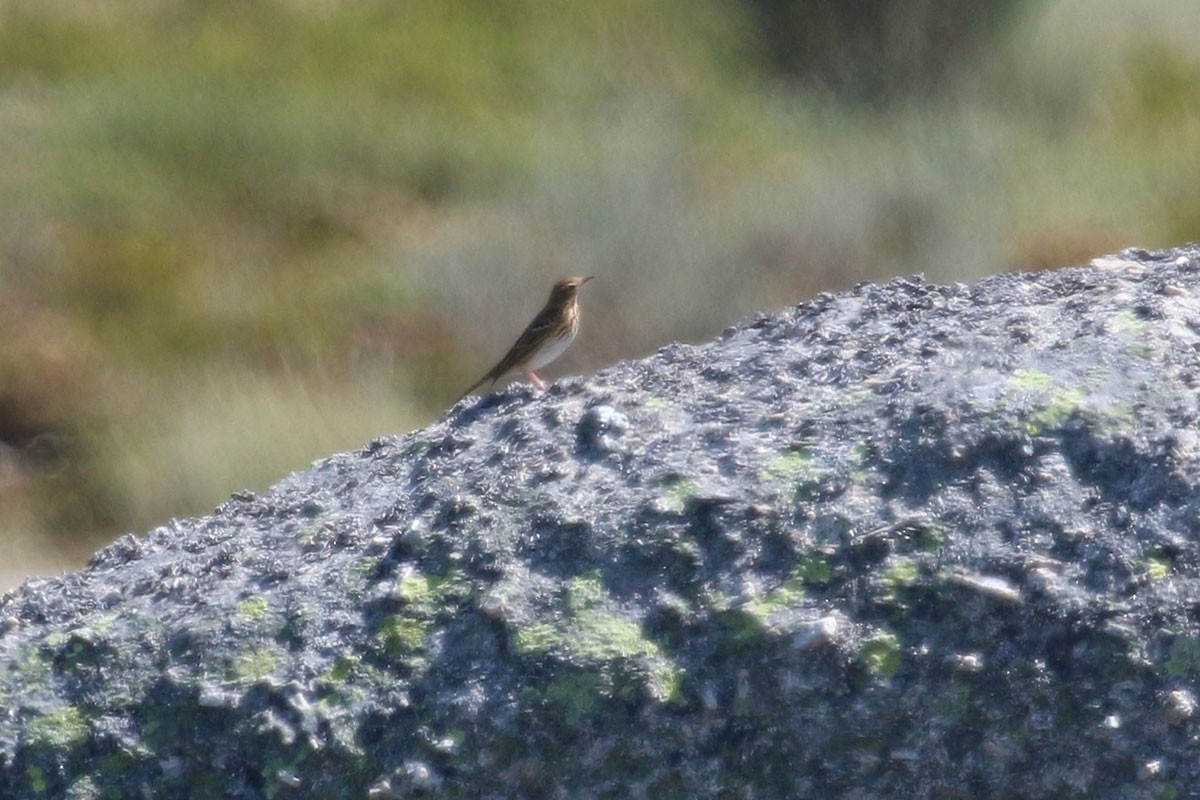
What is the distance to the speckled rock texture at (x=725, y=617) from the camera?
235 cm

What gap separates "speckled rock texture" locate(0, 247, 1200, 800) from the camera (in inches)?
92.4

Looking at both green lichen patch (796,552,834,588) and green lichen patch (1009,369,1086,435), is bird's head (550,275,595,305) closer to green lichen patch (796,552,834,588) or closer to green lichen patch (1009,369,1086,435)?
green lichen patch (1009,369,1086,435)

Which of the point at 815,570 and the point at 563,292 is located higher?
the point at 563,292

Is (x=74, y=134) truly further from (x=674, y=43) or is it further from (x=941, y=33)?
(x=941, y=33)

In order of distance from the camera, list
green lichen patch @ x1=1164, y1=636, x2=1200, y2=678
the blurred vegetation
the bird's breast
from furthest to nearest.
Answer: the blurred vegetation < the bird's breast < green lichen patch @ x1=1164, y1=636, x2=1200, y2=678


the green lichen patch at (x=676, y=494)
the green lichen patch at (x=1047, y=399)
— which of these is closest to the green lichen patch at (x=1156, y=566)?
the green lichen patch at (x=1047, y=399)

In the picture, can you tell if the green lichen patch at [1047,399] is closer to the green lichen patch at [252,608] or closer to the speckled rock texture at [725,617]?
the speckled rock texture at [725,617]

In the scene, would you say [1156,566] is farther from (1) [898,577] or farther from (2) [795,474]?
(2) [795,474]

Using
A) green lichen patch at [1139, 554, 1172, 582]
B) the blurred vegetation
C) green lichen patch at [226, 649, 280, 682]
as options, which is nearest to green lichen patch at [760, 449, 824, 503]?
green lichen patch at [1139, 554, 1172, 582]

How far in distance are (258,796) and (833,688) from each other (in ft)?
2.91

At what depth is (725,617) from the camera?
8.00 feet

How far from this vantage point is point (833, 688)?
2375 millimetres

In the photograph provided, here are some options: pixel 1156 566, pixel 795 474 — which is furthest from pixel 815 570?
pixel 1156 566

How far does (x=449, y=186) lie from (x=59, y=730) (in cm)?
1099
